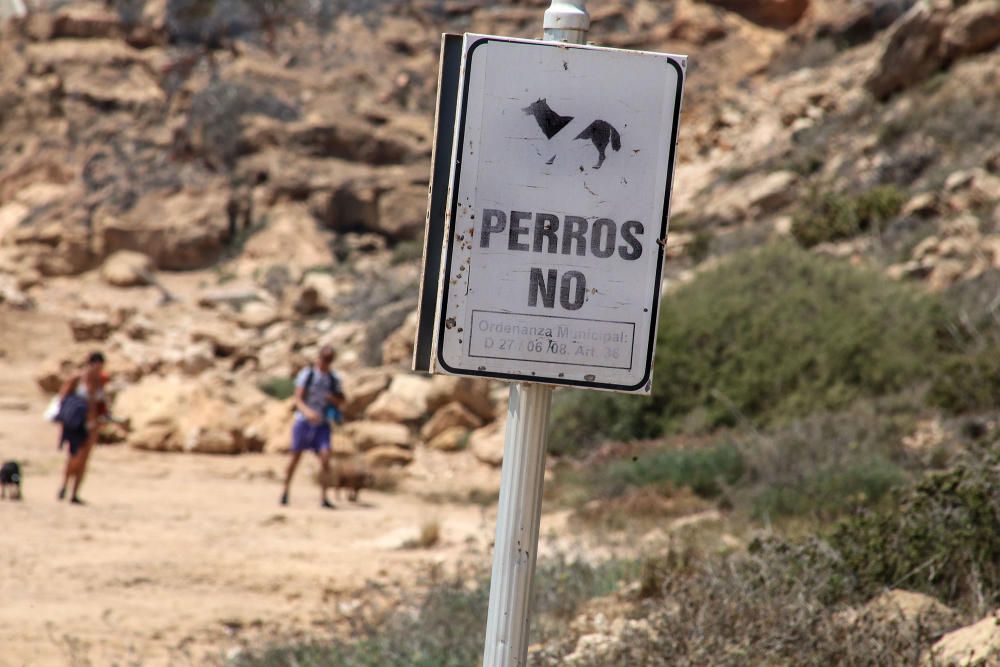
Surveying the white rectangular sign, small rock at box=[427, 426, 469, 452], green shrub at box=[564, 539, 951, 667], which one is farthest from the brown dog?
the white rectangular sign

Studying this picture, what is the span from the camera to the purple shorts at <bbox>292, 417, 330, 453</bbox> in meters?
11.2

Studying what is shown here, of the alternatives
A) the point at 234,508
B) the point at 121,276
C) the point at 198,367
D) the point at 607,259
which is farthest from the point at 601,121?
the point at 121,276

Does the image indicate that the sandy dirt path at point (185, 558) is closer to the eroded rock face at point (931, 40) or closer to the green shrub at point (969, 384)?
the green shrub at point (969, 384)

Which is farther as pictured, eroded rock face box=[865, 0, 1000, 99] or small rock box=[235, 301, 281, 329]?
small rock box=[235, 301, 281, 329]

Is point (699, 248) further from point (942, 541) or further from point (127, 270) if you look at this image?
point (127, 270)

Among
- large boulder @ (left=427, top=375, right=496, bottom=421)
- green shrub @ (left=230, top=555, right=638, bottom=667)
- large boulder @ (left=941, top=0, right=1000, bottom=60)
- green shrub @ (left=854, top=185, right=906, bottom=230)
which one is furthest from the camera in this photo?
large boulder @ (left=941, top=0, right=1000, bottom=60)

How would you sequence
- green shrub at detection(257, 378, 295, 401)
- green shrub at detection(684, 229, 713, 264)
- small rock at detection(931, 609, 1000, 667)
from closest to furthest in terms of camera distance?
small rock at detection(931, 609, 1000, 667) → green shrub at detection(257, 378, 295, 401) → green shrub at detection(684, 229, 713, 264)

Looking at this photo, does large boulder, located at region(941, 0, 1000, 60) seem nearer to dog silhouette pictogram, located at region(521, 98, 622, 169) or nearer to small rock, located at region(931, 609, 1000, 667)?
small rock, located at region(931, 609, 1000, 667)

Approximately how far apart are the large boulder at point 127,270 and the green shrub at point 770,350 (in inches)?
656

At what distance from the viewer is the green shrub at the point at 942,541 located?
4680 millimetres

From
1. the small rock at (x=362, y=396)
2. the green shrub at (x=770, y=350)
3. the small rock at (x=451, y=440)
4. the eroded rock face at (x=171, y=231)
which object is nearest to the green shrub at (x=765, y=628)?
the green shrub at (x=770, y=350)

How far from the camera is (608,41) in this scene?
37938 millimetres

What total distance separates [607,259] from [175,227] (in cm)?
2868

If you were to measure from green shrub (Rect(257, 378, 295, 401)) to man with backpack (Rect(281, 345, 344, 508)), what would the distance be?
6.88 m
